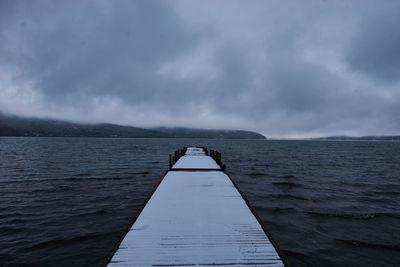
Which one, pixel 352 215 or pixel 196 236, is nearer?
pixel 196 236

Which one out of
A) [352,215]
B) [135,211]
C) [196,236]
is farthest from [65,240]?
[352,215]

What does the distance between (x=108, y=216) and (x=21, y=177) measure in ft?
52.7

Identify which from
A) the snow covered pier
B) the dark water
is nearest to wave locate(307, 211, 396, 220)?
the dark water

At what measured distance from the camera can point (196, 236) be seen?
569 centimetres

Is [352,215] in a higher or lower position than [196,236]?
lower

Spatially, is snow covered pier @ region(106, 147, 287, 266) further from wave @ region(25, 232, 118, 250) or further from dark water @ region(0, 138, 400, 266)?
wave @ region(25, 232, 118, 250)

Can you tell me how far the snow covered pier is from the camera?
4.67m

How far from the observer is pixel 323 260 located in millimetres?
7023

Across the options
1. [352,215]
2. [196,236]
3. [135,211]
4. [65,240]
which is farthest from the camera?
[135,211]

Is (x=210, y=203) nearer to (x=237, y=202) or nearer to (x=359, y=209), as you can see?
(x=237, y=202)

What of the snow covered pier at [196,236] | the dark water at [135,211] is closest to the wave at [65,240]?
the dark water at [135,211]

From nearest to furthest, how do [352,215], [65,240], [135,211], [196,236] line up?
[196,236] < [65,240] < [352,215] < [135,211]

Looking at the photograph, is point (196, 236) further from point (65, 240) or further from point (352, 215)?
point (352, 215)

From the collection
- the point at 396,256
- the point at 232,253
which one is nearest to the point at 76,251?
the point at 232,253
